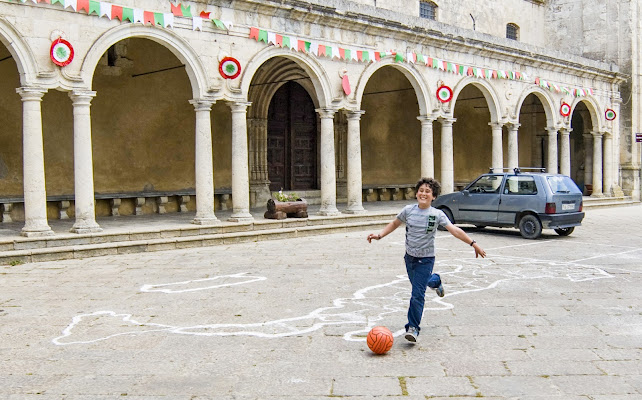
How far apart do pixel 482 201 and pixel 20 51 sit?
34.5ft

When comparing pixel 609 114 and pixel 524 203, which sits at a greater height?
pixel 609 114

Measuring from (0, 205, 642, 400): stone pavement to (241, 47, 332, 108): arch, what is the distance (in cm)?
502

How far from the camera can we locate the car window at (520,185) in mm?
14539

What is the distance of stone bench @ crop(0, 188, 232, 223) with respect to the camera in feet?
47.1

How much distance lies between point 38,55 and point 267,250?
5.62 meters

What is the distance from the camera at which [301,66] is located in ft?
52.2

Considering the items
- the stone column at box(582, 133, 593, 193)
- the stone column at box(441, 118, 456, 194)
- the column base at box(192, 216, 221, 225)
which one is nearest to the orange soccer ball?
the column base at box(192, 216, 221, 225)

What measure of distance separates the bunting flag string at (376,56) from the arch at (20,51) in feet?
16.3

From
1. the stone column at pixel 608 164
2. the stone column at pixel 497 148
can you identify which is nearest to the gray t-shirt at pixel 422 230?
the stone column at pixel 497 148

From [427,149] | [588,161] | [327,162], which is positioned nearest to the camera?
[327,162]

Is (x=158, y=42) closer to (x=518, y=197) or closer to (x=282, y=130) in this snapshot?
(x=282, y=130)

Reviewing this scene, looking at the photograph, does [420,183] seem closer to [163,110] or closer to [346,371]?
[346,371]

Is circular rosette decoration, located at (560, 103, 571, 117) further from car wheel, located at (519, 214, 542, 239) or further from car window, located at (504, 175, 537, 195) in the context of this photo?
car wheel, located at (519, 214, 542, 239)

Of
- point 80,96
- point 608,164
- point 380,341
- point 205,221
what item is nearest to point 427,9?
point 608,164
